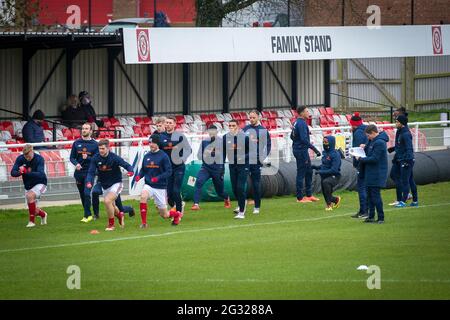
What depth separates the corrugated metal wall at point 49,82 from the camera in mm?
31172

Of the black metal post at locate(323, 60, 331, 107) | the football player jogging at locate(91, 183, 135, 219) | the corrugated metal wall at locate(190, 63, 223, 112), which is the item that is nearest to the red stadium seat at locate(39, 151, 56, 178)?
the football player jogging at locate(91, 183, 135, 219)

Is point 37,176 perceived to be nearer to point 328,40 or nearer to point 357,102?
point 328,40

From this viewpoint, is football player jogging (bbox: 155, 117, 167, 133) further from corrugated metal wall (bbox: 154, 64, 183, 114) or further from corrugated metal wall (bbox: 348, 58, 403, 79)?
corrugated metal wall (bbox: 348, 58, 403, 79)

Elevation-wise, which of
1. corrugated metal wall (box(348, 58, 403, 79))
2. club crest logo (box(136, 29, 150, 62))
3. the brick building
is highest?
the brick building

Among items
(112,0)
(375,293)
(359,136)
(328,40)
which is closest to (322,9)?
(112,0)

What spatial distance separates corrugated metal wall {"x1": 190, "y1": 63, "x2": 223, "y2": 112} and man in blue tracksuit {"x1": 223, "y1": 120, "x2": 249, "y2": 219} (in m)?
12.9

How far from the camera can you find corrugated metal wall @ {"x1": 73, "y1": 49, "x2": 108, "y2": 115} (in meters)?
32.4

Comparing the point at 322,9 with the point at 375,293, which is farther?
the point at 322,9

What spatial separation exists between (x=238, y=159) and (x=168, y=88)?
1277 centimetres
